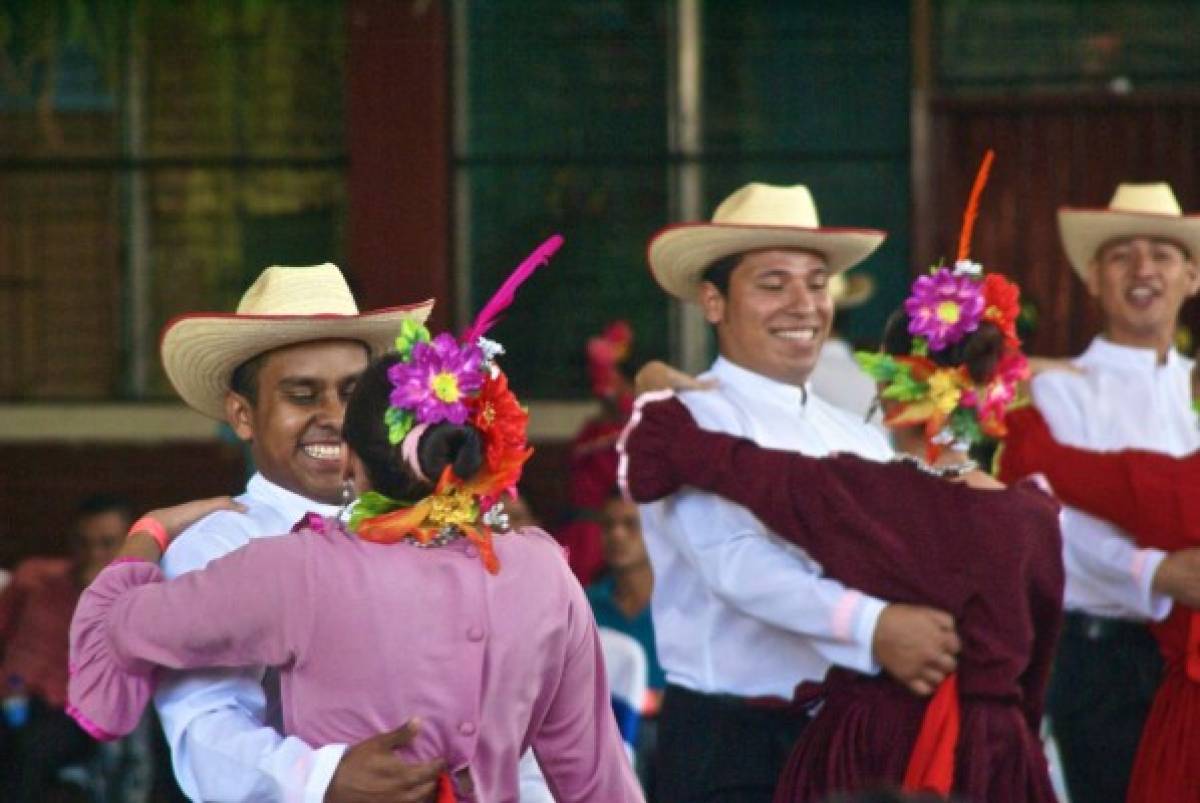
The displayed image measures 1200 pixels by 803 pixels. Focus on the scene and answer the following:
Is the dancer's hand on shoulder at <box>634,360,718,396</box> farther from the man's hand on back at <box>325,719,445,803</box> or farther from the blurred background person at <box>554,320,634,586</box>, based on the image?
the blurred background person at <box>554,320,634,586</box>

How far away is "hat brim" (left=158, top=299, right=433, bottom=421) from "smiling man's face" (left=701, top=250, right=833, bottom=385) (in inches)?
44.5

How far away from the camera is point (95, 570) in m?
7.86

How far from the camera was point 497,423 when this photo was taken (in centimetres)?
370

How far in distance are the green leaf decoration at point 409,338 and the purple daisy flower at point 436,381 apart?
20 mm

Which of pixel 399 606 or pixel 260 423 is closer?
pixel 399 606

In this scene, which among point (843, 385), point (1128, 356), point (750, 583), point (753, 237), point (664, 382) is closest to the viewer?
point (750, 583)

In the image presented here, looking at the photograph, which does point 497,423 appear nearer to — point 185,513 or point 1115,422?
point 185,513

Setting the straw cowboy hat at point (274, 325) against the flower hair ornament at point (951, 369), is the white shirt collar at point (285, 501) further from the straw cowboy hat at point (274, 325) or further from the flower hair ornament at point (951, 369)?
the flower hair ornament at point (951, 369)

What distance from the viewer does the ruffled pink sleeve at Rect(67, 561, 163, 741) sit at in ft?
12.3

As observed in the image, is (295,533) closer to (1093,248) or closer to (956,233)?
(1093,248)

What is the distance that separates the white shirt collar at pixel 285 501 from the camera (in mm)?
4246

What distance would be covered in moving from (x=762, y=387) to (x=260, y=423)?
4.57 feet

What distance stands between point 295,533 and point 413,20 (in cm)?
582

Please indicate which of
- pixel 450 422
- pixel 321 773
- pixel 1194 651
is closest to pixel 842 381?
pixel 1194 651
